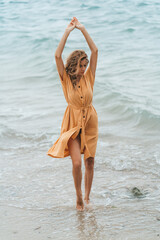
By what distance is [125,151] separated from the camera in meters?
6.83

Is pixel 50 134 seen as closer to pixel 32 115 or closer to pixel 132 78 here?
pixel 32 115

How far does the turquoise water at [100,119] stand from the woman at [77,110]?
764mm

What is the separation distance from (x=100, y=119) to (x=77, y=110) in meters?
4.96

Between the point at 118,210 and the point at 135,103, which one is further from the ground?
the point at 118,210

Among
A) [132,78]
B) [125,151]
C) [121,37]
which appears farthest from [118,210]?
[121,37]

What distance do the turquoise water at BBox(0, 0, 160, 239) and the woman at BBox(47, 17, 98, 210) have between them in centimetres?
76

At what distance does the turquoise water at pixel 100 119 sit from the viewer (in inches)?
195

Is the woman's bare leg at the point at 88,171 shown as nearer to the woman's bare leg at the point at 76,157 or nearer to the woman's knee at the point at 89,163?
the woman's knee at the point at 89,163

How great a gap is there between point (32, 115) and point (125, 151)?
131 inches

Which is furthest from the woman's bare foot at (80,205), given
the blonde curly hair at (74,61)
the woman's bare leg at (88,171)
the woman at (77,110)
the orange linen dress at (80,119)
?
the blonde curly hair at (74,61)

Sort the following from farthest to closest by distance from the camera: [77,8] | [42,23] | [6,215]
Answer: [77,8] → [42,23] → [6,215]

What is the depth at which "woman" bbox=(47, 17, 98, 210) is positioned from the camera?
13.6ft

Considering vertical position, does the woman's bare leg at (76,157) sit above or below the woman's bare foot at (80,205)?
above

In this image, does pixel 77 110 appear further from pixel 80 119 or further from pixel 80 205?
pixel 80 205
